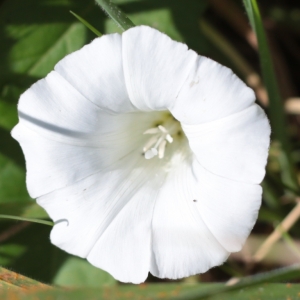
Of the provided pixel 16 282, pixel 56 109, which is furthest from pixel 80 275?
pixel 56 109

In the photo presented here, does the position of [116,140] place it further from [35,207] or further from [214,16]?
[214,16]

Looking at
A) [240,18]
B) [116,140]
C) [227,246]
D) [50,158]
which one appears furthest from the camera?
[240,18]

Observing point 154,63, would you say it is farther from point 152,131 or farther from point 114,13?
point 152,131

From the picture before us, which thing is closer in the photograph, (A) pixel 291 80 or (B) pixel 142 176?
(B) pixel 142 176

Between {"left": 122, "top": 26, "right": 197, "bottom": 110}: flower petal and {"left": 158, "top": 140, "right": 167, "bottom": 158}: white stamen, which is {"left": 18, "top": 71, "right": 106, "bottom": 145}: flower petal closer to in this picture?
{"left": 122, "top": 26, "right": 197, "bottom": 110}: flower petal

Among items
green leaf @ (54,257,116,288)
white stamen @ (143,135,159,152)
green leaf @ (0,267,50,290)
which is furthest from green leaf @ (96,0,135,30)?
green leaf @ (54,257,116,288)

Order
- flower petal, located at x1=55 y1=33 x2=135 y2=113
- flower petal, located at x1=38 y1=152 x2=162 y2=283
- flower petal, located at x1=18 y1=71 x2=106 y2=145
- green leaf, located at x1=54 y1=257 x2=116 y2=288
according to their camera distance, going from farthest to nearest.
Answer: green leaf, located at x1=54 y1=257 x2=116 y2=288, flower petal, located at x1=38 y1=152 x2=162 y2=283, flower petal, located at x1=18 y1=71 x2=106 y2=145, flower petal, located at x1=55 y1=33 x2=135 y2=113

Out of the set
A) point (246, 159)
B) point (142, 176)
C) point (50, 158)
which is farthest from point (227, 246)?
point (50, 158)
